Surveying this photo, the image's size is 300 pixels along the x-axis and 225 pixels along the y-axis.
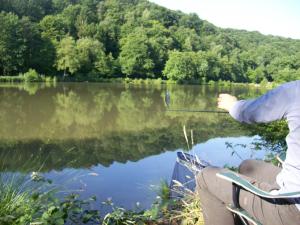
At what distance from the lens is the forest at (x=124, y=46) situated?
57.1 metres

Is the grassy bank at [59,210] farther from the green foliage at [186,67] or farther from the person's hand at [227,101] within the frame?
the green foliage at [186,67]

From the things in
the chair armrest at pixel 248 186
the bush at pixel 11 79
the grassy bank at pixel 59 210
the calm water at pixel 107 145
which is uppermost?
the chair armrest at pixel 248 186

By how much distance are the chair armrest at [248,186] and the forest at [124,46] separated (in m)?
33.6

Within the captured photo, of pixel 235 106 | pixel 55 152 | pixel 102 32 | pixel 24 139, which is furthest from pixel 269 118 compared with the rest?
pixel 102 32

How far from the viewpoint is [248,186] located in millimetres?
2154

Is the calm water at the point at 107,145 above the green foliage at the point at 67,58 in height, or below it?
below

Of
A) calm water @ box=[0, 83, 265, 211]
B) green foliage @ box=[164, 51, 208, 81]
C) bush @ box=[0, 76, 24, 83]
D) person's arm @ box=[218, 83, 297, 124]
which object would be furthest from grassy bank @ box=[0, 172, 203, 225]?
green foliage @ box=[164, 51, 208, 81]

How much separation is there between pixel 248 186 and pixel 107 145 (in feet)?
28.2

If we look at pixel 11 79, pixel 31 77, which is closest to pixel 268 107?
pixel 11 79

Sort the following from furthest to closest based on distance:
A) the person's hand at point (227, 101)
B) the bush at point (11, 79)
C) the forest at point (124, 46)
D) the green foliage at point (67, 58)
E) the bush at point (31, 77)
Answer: the forest at point (124, 46) → the green foliage at point (67, 58) → the bush at point (31, 77) → the bush at point (11, 79) → the person's hand at point (227, 101)

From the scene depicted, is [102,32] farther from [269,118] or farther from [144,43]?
[269,118]

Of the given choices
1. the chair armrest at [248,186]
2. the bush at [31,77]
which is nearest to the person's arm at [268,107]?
the chair armrest at [248,186]

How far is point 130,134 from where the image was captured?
12.6m

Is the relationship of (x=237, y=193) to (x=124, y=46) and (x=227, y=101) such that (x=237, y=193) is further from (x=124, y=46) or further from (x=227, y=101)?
(x=124, y=46)
